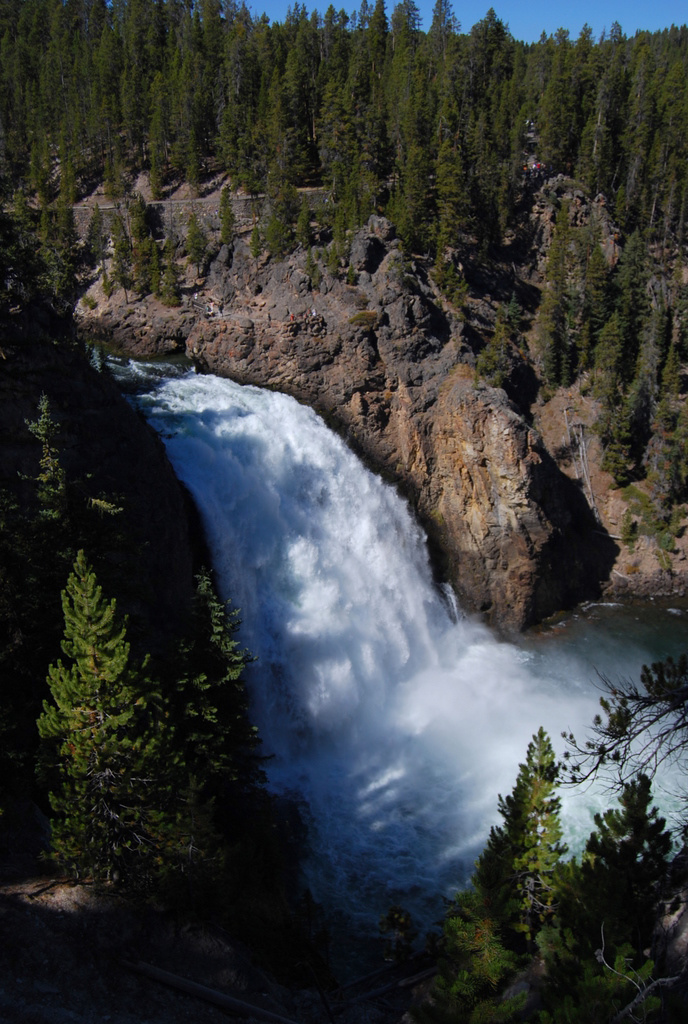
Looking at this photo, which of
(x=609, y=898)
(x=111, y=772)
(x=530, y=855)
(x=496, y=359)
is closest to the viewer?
(x=609, y=898)

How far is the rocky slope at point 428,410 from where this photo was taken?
130ft

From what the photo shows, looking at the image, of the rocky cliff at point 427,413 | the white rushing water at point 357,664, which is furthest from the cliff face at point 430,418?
the white rushing water at point 357,664

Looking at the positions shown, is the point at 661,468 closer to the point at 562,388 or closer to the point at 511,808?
the point at 562,388

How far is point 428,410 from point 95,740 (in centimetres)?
2954

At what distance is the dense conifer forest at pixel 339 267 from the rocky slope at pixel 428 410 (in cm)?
282

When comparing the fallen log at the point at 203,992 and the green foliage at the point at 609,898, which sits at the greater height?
the green foliage at the point at 609,898

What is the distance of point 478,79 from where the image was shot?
67875 millimetres

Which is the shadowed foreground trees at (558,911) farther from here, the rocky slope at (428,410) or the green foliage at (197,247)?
the green foliage at (197,247)

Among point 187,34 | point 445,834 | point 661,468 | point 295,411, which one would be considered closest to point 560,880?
point 445,834

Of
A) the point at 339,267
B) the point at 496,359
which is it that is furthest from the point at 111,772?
the point at 339,267

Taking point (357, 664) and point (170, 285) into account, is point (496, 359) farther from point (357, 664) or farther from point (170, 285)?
point (170, 285)

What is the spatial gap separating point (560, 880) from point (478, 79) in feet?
239

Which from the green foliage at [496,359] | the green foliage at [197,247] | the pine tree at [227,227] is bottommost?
the green foliage at [496,359]

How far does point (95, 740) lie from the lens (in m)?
15.6
